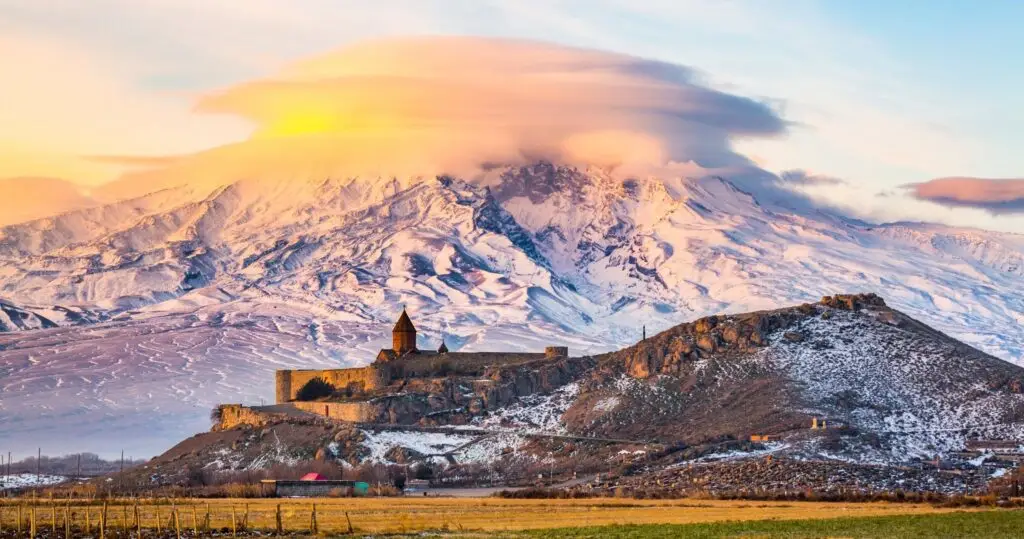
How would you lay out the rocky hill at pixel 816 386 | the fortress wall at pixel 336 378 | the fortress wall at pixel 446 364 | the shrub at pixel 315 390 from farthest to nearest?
the shrub at pixel 315 390 → the fortress wall at pixel 446 364 → the fortress wall at pixel 336 378 → the rocky hill at pixel 816 386

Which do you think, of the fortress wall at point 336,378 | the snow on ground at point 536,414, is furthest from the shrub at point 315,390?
the snow on ground at point 536,414

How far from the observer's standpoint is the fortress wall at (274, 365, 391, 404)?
136 metres

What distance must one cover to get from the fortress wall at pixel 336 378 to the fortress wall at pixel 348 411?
7.07m

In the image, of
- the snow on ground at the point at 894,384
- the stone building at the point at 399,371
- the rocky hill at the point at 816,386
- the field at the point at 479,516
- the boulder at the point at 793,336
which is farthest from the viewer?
the stone building at the point at 399,371

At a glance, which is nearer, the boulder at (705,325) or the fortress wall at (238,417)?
the fortress wall at (238,417)

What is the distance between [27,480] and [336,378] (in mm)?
26039

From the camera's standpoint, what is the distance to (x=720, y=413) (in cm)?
11806

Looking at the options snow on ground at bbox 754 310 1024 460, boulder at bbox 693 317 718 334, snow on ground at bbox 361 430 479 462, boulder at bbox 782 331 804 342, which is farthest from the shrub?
boulder at bbox 782 331 804 342

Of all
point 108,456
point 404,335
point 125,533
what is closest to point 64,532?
point 125,533

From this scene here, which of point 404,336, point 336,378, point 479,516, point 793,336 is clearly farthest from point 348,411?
point 479,516

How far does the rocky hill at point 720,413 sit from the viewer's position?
359 ft

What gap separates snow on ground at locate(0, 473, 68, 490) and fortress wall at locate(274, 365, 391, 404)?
64.1 feet

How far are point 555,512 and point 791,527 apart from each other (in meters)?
14.5

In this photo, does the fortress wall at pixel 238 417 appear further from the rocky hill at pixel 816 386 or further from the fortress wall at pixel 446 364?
Answer: the rocky hill at pixel 816 386
